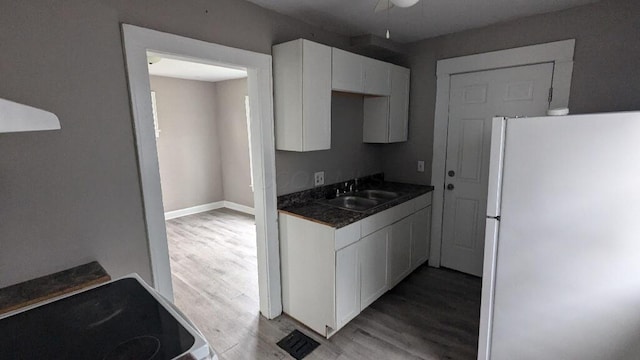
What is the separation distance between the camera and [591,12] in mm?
2287

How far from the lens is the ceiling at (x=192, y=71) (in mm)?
3930

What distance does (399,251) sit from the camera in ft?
9.14

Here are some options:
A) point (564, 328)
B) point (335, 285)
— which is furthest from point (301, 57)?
point (564, 328)

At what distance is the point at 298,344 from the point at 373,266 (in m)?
0.81

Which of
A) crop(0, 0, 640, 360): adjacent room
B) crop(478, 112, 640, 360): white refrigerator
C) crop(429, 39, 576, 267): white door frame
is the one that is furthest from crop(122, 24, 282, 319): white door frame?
crop(429, 39, 576, 267): white door frame

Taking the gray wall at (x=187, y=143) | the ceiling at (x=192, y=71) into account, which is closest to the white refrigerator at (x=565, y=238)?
the ceiling at (x=192, y=71)

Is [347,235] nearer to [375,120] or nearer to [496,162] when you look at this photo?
[496,162]

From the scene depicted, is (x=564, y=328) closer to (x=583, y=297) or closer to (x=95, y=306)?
(x=583, y=297)

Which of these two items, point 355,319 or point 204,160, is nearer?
point 355,319

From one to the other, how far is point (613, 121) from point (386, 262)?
1.78 meters

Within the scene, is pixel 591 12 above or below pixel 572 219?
above

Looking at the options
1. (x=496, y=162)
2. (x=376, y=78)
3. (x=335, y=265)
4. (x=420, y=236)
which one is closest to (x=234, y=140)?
(x=376, y=78)

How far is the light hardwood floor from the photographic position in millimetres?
2117

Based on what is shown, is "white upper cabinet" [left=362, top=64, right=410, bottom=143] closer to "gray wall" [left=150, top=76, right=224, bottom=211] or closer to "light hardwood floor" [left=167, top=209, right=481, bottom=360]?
"light hardwood floor" [left=167, top=209, right=481, bottom=360]
